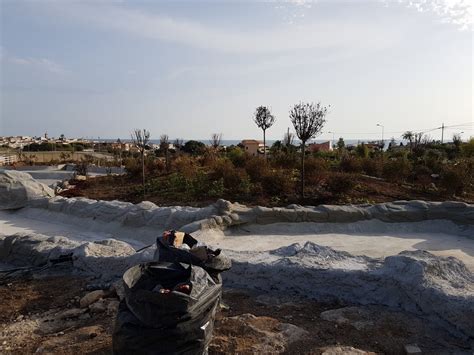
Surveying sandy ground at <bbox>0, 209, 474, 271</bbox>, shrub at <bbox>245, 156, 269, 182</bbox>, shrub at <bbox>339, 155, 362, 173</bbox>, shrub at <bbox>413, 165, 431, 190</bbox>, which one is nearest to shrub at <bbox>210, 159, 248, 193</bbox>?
shrub at <bbox>245, 156, 269, 182</bbox>

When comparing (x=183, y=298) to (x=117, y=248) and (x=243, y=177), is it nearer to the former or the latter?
(x=117, y=248)

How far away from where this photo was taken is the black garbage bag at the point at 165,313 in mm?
2357

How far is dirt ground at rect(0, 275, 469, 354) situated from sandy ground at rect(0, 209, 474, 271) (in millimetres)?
2429

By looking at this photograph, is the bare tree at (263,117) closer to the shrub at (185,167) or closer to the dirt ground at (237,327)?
the shrub at (185,167)

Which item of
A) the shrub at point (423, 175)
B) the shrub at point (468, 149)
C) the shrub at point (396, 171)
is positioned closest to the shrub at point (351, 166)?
the shrub at point (396, 171)

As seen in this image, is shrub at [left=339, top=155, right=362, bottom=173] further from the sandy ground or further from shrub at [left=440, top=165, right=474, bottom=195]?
the sandy ground

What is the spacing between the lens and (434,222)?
745 centimetres

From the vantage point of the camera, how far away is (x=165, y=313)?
2348 mm

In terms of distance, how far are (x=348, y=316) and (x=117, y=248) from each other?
314 cm

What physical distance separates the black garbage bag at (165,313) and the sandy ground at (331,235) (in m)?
3.66

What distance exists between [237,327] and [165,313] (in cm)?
109

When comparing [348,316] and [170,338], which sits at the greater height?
[170,338]

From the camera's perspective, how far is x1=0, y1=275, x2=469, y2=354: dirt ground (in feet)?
9.96

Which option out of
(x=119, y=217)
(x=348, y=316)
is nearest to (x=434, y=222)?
(x=348, y=316)
